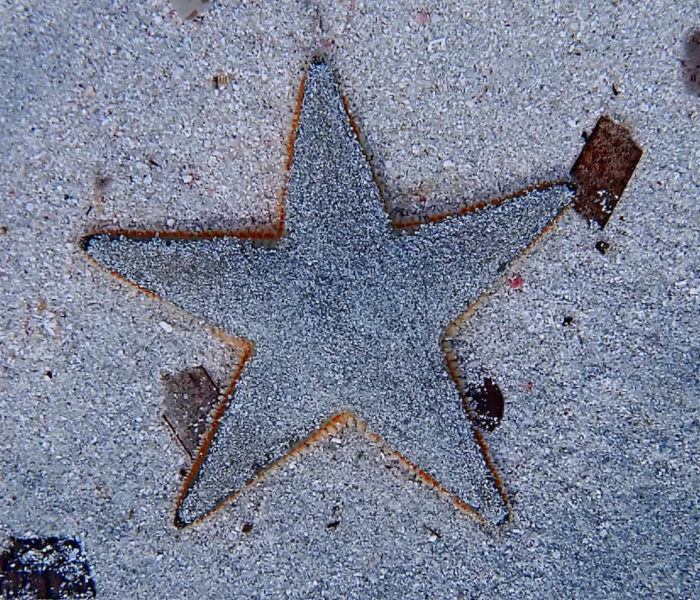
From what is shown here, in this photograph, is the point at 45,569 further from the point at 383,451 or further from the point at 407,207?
the point at 407,207

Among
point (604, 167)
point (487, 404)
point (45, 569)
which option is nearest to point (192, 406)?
point (45, 569)

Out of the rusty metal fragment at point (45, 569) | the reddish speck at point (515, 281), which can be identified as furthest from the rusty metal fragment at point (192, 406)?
the reddish speck at point (515, 281)

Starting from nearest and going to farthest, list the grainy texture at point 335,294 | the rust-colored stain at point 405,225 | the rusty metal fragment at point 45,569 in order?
the grainy texture at point 335,294 → the rust-colored stain at point 405,225 → the rusty metal fragment at point 45,569

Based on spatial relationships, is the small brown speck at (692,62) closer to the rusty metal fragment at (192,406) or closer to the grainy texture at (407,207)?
the grainy texture at (407,207)

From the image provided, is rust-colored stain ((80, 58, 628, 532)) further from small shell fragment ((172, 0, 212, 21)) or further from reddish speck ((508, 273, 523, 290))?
small shell fragment ((172, 0, 212, 21))

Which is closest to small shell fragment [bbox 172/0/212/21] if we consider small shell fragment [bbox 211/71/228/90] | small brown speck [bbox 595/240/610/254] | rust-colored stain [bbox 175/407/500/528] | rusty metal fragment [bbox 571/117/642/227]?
small shell fragment [bbox 211/71/228/90]

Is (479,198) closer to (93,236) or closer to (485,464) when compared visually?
(485,464)

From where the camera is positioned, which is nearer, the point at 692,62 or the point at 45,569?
the point at 692,62
